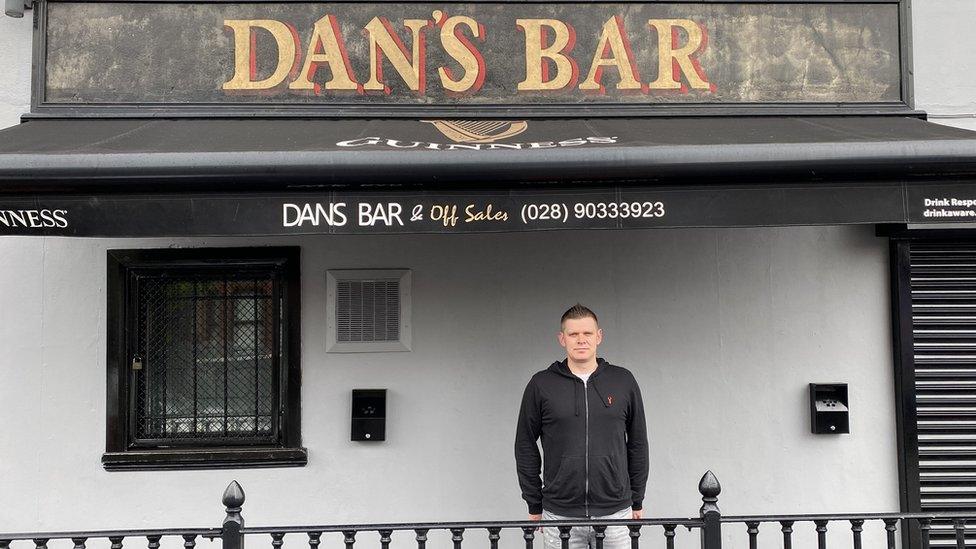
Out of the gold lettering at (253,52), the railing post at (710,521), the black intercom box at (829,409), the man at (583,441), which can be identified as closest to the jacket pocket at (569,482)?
the man at (583,441)

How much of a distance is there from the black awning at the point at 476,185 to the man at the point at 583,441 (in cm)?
76

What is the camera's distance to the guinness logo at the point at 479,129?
4383 millimetres

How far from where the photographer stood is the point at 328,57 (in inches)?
198

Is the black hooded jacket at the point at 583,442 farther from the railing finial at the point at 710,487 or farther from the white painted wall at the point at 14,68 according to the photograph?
the white painted wall at the point at 14,68

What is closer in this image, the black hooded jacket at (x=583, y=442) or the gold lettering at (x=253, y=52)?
the black hooded jacket at (x=583, y=442)

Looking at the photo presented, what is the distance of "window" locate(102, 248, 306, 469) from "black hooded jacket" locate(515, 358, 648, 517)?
1733mm

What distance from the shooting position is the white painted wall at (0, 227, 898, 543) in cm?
500

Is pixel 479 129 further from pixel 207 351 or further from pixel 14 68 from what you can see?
pixel 14 68

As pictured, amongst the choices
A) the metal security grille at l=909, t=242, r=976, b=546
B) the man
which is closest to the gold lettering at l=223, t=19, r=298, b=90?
the man

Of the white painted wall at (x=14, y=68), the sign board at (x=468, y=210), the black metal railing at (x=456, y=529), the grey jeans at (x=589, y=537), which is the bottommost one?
the grey jeans at (x=589, y=537)

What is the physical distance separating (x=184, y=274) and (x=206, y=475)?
1365 mm

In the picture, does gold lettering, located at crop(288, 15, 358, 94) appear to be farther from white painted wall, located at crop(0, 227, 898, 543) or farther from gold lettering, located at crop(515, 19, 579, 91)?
gold lettering, located at crop(515, 19, 579, 91)

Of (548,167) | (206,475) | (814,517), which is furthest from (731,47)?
(206,475)

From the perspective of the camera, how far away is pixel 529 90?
5.06 metres
